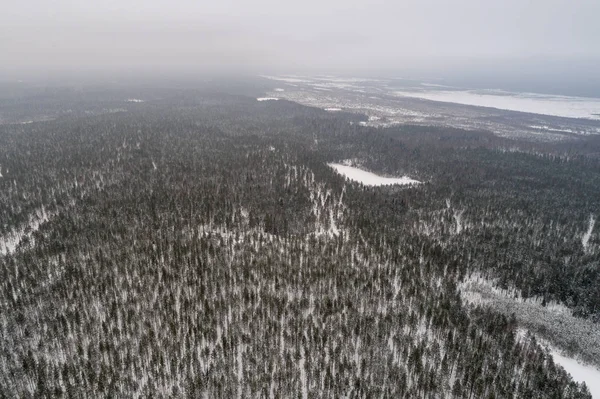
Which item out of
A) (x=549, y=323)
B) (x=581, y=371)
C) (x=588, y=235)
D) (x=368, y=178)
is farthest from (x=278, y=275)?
(x=368, y=178)

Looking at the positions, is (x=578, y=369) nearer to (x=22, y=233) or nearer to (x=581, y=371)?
(x=581, y=371)

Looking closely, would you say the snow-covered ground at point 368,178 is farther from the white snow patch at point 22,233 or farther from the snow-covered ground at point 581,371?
the white snow patch at point 22,233

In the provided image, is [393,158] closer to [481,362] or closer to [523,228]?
[523,228]

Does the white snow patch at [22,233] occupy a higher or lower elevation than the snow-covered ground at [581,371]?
higher

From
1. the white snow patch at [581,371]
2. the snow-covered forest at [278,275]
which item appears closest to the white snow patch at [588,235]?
the snow-covered forest at [278,275]

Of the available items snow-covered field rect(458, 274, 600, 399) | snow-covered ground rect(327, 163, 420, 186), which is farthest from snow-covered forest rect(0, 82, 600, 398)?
snow-covered ground rect(327, 163, 420, 186)

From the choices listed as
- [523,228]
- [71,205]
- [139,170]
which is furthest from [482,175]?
[71,205]
